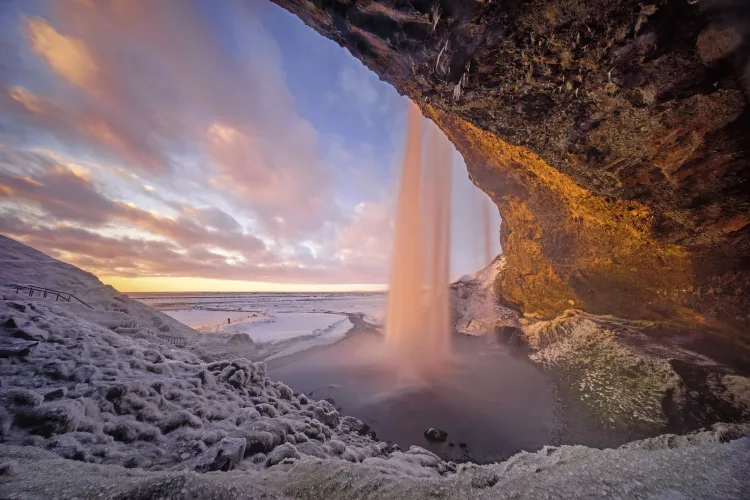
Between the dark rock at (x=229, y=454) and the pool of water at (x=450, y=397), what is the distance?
17.5 ft

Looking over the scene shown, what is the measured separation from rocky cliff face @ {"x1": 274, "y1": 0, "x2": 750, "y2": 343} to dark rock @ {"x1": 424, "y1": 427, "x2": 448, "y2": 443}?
939cm

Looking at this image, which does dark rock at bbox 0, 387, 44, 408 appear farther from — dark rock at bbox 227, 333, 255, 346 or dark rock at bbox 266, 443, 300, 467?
dark rock at bbox 227, 333, 255, 346

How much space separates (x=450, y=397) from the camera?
37.1ft

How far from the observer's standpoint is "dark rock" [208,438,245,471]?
4.15 meters

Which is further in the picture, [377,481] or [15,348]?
[15,348]

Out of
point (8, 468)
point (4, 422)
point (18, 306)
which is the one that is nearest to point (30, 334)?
point (18, 306)

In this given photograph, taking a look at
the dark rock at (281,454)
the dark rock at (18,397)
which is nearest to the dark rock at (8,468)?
the dark rock at (18,397)

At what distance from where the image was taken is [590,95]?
18.9 ft

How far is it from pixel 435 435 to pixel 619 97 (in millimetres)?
10278

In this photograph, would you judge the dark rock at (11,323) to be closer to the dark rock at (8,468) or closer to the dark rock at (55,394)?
the dark rock at (55,394)

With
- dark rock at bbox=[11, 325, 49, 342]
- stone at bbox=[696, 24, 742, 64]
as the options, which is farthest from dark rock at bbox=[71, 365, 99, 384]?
stone at bbox=[696, 24, 742, 64]

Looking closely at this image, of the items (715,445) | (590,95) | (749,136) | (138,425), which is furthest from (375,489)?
(749,136)

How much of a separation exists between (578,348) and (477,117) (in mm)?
13767

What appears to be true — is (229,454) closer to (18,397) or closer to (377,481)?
(377,481)
